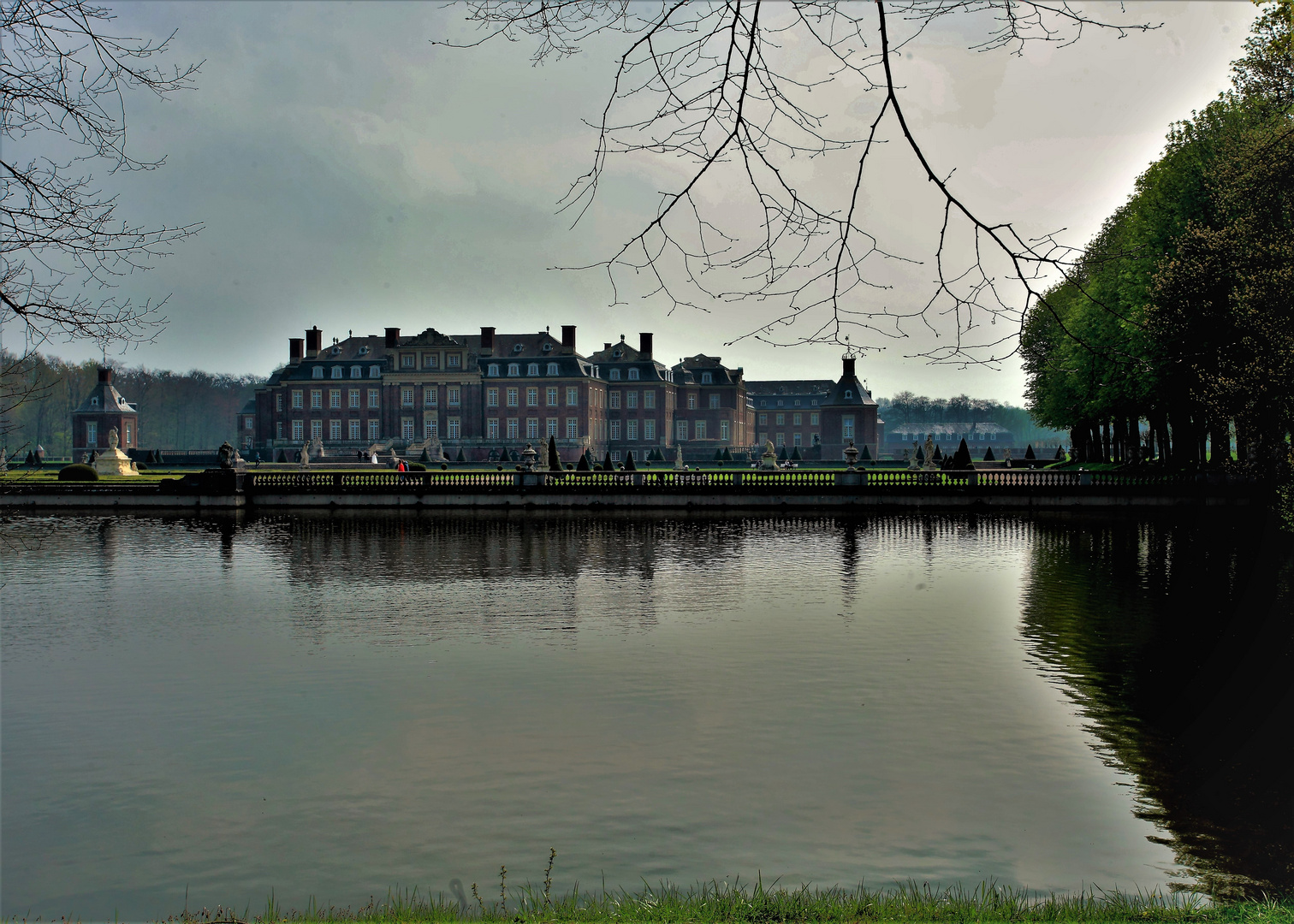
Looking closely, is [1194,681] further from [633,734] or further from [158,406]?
[158,406]

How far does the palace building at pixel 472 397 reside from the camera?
79625 mm

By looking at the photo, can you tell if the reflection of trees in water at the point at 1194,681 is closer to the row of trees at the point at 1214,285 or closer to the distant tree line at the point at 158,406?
the row of trees at the point at 1214,285

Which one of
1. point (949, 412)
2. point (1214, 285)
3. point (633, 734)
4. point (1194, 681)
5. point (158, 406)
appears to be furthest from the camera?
point (949, 412)

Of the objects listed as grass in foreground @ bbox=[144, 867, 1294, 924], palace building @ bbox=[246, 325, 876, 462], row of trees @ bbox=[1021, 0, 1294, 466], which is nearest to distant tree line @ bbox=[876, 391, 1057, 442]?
palace building @ bbox=[246, 325, 876, 462]

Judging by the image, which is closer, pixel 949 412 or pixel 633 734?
pixel 633 734

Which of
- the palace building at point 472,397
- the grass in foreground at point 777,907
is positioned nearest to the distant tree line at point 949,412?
the palace building at point 472,397

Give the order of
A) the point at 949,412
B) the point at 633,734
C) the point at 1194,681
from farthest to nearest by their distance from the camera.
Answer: the point at 949,412 → the point at 1194,681 → the point at 633,734

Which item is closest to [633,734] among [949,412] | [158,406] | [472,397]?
[472,397]

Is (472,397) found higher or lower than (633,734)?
higher

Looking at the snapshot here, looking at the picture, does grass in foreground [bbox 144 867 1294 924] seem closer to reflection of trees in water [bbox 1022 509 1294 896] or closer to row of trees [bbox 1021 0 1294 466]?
reflection of trees in water [bbox 1022 509 1294 896]

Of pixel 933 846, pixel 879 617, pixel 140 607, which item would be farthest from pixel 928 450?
pixel 933 846

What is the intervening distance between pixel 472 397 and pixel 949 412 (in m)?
96.9

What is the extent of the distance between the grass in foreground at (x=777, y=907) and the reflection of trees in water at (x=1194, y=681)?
85 centimetres

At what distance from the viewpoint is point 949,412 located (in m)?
154
